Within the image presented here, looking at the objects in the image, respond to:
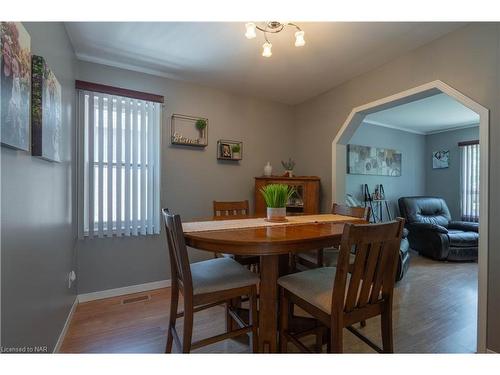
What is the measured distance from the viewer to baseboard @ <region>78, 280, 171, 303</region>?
2.35m

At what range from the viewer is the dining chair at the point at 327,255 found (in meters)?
1.97


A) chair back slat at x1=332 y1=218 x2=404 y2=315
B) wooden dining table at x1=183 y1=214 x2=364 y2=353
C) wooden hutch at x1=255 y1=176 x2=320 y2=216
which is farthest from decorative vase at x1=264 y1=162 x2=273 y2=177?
chair back slat at x1=332 y1=218 x2=404 y2=315

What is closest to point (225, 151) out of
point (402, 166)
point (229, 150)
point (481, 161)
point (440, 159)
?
point (229, 150)

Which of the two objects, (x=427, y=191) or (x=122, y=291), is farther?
(x=427, y=191)

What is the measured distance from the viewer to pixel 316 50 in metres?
2.17

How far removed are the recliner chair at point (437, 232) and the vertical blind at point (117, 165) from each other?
4004 millimetres

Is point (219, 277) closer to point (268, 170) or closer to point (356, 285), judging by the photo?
point (356, 285)

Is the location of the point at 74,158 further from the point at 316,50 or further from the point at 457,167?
the point at 457,167

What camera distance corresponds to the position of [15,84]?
3.28ft

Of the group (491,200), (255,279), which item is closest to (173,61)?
(255,279)

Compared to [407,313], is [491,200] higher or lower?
higher

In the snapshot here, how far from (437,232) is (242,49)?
381cm

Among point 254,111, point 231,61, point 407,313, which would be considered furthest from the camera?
point 254,111
